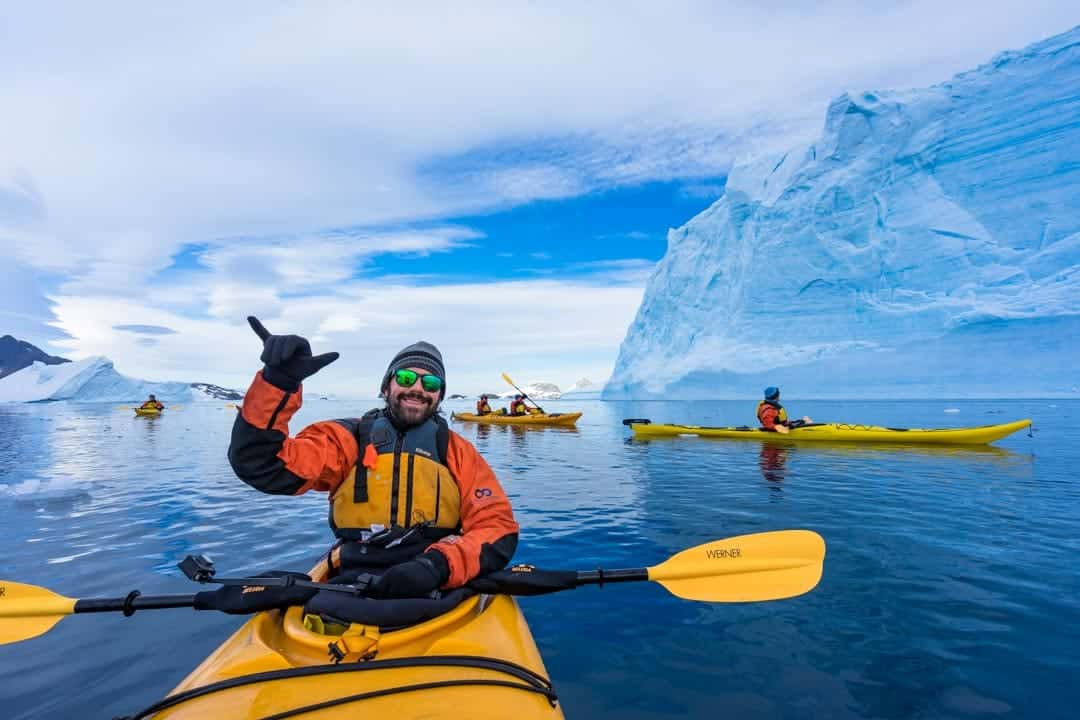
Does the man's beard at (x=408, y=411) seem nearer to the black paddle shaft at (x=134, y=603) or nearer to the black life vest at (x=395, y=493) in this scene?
the black life vest at (x=395, y=493)

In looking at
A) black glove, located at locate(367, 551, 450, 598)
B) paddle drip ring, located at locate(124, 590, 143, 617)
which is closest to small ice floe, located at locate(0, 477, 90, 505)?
paddle drip ring, located at locate(124, 590, 143, 617)

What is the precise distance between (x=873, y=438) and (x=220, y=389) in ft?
492

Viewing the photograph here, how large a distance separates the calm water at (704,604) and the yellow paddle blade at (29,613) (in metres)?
0.38

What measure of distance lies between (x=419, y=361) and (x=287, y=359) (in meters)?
0.84

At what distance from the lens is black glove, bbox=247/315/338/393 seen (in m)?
2.43

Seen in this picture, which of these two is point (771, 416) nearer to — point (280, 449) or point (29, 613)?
point (280, 449)

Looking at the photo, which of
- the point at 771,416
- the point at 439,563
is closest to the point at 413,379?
the point at 439,563

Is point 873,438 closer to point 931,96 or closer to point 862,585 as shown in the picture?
point 862,585

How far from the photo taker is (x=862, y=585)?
4.38 meters

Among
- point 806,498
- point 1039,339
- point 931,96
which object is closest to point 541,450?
point 806,498

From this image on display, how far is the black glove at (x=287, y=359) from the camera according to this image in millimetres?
2434

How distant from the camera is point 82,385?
61750 mm

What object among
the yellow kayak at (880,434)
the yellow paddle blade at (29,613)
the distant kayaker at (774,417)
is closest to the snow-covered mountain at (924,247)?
the yellow kayak at (880,434)

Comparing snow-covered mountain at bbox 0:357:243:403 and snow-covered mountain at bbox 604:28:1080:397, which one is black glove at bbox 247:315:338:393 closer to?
snow-covered mountain at bbox 604:28:1080:397
